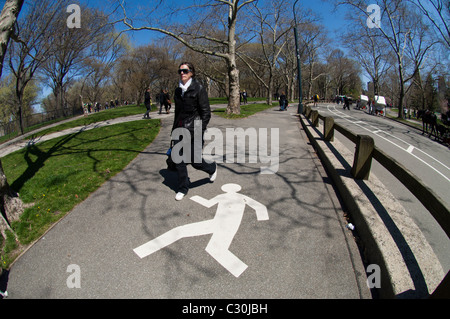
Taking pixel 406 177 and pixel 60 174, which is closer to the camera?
pixel 406 177

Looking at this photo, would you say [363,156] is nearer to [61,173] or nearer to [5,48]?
[5,48]

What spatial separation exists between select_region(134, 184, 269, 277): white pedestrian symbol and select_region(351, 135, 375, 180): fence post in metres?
1.89

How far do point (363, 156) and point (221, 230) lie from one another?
9.39 ft

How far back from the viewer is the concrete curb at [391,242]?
223 centimetres

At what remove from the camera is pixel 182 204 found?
13.9 ft

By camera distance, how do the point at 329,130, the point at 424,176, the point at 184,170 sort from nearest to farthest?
the point at 184,170 < the point at 329,130 < the point at 424,176

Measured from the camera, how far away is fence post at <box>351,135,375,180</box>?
4352 millimetres

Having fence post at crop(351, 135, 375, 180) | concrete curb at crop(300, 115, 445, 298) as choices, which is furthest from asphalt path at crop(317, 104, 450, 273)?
fence post at crop(351, 135, 375, 180)

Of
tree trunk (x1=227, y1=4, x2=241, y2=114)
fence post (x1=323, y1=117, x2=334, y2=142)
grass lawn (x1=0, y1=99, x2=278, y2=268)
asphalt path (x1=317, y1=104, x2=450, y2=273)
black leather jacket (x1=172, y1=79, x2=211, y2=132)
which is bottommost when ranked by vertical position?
asphalt path (x1=317, y1=104, x2=450, y2=273)

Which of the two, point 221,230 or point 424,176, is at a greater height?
point 221,230

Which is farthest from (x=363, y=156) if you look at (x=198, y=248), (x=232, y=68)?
(x=232, y=68)

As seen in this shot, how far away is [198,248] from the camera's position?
10.2 feet

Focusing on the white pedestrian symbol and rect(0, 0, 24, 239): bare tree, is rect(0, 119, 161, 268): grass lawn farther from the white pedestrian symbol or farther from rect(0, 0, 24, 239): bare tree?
the white pedestrian symbol

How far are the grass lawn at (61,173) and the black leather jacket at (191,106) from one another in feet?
7.87
